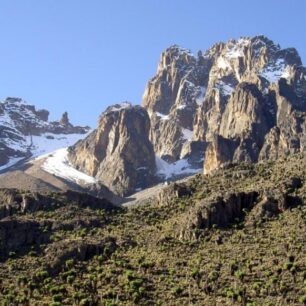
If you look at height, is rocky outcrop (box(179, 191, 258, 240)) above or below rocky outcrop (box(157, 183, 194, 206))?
below

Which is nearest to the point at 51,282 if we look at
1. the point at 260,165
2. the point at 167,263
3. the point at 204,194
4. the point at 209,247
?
the point at 167,263

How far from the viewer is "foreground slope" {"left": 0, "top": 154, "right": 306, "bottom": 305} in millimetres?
89625

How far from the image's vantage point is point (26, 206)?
135 m

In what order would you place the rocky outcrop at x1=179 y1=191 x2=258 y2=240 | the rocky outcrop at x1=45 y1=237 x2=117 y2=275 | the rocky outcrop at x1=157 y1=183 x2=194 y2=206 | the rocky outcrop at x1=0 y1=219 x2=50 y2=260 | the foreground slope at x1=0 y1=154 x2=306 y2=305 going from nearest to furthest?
the foreground slope at x1=0 y1=154 x2=306 y2=305 → the rocky outcrop at x1=45 y1=237 x2=117 y2=275 → the rocky outcrop at x1=0 y1=219 x2=50 y2=260 → the rocky outcrop at x1=179 y1=191 x2=258 y2=240 → the rocky outcrop at x1=157 y1=183 x2=194 y2=206

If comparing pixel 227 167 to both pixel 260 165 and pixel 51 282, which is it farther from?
pixel 51 282

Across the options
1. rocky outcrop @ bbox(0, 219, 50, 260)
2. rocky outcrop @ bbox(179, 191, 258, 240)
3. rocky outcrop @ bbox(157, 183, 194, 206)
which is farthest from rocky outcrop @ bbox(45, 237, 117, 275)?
rocky outcrop @ bbox(157, 183, 194, 206)

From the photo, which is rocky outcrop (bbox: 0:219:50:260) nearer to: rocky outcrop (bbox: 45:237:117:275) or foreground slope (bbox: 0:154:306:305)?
foreground slope (bbox: 0:154:306:305)

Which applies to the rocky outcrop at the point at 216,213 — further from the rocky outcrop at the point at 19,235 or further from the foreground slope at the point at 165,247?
the rocky outcrop at the point at 19,235

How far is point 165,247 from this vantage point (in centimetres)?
10794

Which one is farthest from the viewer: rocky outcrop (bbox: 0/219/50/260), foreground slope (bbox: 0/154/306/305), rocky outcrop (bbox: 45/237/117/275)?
rocky outcrop (bbox: 0/219/50/260)

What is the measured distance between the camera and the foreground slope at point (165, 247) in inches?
3529

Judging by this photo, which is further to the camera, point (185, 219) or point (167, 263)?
point (185, 219)

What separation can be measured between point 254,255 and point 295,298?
52.0 feet

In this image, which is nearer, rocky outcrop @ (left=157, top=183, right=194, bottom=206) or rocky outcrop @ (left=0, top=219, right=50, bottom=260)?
rocky outcrop @ (left=0, top=219, right=50, bottom=260)
